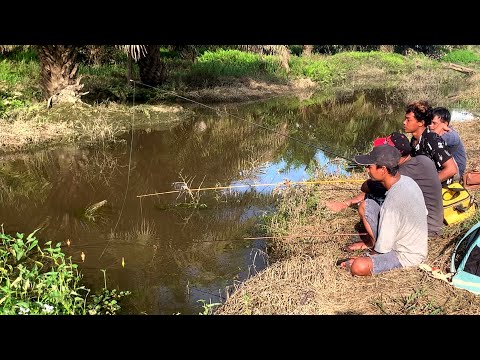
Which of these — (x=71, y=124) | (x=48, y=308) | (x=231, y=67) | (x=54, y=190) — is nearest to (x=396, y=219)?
(x=48, y=308)

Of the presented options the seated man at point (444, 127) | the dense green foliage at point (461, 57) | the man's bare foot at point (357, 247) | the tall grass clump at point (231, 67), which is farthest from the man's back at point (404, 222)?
the dense green foliage at point (461, 57)

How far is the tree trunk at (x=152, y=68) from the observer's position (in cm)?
1393

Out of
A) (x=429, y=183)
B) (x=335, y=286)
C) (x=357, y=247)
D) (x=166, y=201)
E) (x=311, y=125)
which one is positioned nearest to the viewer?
(x=335, y=286)

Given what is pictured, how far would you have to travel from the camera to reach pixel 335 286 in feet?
11.8

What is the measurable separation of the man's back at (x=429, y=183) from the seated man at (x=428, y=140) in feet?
1.41

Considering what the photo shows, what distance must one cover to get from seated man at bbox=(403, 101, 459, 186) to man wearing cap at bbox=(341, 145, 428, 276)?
0.93 metres

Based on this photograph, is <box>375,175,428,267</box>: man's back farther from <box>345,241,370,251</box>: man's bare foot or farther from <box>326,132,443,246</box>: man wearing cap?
<box>345,241,370,251</box>: man's bare foot

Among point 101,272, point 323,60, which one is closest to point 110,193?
point 101,272

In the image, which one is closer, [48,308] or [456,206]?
[48,308]

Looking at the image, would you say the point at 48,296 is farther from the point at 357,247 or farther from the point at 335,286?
the point at 357,247

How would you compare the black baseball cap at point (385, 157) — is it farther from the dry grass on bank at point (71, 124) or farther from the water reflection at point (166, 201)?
the dry grass on bank at point (71, 124)

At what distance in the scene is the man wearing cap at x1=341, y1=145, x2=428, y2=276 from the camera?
3385 mm

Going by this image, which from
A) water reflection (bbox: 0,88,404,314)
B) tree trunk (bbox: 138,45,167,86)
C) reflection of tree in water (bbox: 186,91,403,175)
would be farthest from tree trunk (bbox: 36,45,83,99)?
reflection of tree in water (bbox: 186,91,403,175)

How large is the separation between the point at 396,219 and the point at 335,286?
76 centimetres
